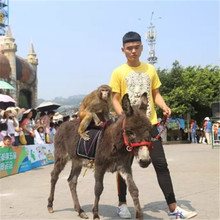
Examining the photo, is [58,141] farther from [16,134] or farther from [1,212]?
[16,134]

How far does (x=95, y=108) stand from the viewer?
521 centimetres

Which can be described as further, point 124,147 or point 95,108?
point 95,108

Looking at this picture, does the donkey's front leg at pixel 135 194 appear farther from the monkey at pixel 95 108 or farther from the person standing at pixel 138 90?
the monkey at pixel 95 108

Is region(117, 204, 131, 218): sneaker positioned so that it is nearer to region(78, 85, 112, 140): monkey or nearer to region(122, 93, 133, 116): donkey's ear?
region(78, 85, 112, 140): monkey

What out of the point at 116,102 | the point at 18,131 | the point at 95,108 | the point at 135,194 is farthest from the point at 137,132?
the point at 18,131

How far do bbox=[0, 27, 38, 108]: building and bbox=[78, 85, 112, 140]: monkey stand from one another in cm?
2508

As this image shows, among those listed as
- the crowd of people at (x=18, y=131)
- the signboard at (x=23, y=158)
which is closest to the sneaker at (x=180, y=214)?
the signboard at (x=23, y=158)

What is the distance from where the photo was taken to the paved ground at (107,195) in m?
5.12

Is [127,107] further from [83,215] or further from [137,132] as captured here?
[83,215]

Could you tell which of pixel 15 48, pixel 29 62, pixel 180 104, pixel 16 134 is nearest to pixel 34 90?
pixel 29 62

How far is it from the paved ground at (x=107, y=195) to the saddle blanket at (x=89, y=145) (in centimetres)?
94

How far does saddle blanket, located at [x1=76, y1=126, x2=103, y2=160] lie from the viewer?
15.4 ft

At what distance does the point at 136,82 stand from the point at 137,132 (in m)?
1.18

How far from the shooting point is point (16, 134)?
1148 centimetres
